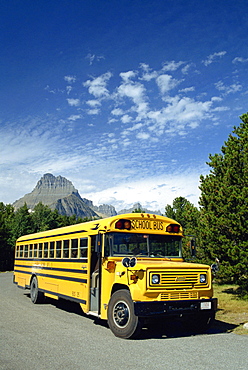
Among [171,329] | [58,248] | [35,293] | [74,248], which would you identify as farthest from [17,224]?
[171,329]

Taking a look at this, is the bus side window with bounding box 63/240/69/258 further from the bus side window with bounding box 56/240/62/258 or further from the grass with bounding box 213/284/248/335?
the grass with bounding box 213/284/248/335

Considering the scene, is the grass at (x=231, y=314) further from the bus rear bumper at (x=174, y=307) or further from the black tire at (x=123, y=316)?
the black tire at (x=123, y=316)

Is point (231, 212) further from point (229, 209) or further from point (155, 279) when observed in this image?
point (155, 279)

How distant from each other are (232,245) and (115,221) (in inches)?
244

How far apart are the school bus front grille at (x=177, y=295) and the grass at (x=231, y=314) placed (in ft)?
4.80

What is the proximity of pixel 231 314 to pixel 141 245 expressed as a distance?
398 centimetres

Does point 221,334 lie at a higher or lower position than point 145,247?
lower

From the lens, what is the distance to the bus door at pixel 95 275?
8.34m

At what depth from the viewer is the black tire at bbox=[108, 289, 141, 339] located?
714cm

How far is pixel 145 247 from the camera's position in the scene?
8.80 metres

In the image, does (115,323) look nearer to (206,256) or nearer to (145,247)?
(145,247)

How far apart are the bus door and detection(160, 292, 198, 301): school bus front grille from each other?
186 centimetres

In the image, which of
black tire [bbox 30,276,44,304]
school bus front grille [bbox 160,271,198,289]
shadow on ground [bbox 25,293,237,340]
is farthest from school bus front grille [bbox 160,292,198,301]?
black tire [bbox 30,276,44,304]

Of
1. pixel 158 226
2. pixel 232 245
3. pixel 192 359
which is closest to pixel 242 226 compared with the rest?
pixel 232 245
